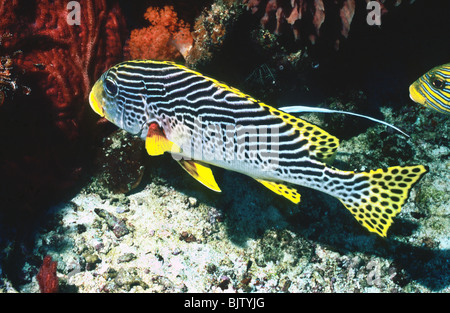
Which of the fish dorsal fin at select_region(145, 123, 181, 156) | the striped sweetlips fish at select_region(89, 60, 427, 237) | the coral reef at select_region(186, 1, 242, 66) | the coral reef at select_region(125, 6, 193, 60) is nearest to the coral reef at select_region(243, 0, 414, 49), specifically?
the coral reef at select_region(186, 1, 242, 66)

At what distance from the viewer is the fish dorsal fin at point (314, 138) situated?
9.15 ft

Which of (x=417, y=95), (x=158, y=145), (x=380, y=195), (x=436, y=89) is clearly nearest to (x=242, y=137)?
(x=158, y=145)

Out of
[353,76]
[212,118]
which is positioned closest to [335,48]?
[353,76]

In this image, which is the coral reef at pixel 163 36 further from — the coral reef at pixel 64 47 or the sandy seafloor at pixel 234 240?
the sandy seafloor at pixel 234 240

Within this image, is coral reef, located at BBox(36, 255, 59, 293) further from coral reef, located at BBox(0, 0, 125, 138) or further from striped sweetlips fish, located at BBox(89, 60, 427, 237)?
striped sweetlips fish, located at BBox(89, 60, 427, 237)

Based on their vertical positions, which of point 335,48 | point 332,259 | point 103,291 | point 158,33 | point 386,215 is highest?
point 335,48

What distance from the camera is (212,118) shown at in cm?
293

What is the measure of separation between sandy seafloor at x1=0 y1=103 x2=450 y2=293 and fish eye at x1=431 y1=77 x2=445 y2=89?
1250 millimetres

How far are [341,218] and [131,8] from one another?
15.4 feet

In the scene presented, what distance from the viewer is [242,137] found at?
9.40 ft

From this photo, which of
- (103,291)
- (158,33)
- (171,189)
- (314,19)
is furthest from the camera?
(171,189)

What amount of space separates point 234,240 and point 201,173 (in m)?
1.31

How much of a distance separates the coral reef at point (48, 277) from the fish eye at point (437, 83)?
5.37m

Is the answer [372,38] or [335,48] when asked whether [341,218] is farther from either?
[372,38]
